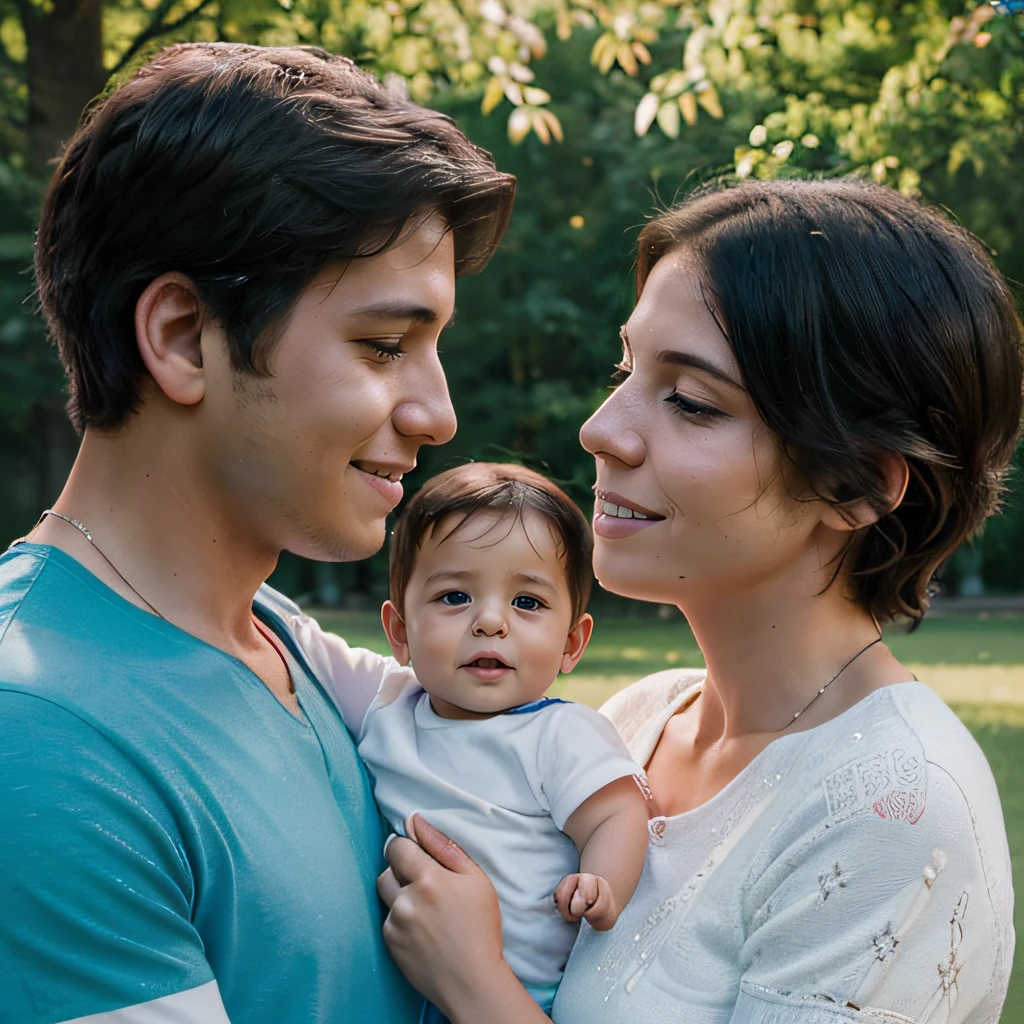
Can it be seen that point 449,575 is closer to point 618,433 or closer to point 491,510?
point 491,510

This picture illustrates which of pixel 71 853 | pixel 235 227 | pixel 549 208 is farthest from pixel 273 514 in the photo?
pixel 549 208

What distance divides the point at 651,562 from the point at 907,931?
751mm

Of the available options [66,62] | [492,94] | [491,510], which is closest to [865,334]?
[491,510]

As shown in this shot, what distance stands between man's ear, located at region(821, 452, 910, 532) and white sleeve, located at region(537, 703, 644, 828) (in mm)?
570

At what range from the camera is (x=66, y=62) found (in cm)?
999

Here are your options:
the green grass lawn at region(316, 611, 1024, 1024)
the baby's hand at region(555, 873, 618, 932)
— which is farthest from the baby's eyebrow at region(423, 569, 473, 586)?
the green grass lawn at region(316, 611, 1024, 1024)

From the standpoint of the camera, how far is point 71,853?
5.19 feet

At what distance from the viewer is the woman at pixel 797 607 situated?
6.22 ft

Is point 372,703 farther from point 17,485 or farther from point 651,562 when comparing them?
point 17,485

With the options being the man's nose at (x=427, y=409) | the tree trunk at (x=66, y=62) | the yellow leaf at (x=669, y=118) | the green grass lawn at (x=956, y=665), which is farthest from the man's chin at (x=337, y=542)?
the tree trunk at (x=66, y=62)

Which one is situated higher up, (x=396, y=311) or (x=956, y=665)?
(x=396, y=311)

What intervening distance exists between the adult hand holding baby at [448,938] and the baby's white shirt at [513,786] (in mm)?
126

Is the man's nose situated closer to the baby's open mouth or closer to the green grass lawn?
the baby's open mouth

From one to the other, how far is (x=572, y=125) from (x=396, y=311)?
19566 millimetres
